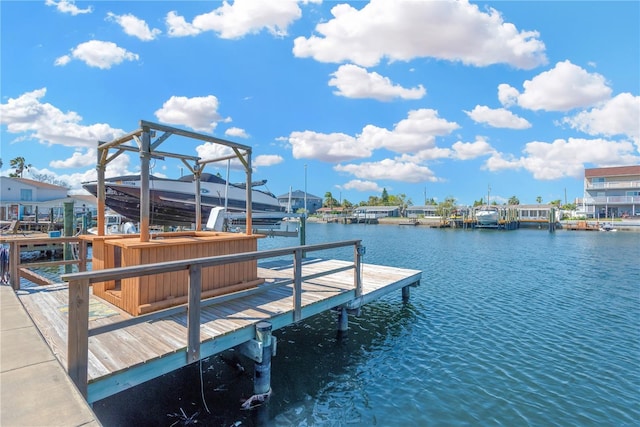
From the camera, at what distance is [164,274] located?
520 centimetres

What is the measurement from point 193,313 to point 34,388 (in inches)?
63.4

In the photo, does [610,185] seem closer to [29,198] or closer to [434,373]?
[434,373]

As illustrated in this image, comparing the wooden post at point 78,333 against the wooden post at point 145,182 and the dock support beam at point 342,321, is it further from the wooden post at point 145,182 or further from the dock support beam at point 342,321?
the dock support beam at point 342,321

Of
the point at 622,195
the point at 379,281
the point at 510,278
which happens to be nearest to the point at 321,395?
the point at 379,281

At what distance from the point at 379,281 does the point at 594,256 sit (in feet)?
70.7

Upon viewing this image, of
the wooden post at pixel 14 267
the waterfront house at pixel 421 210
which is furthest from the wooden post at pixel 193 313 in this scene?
the waterfront house at pixel 421 210

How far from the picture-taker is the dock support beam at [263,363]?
495cm

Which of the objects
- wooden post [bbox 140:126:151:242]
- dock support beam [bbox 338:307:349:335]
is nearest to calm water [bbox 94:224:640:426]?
dock support beam [bbox 338:307:349:335]

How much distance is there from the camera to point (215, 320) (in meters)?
5.08

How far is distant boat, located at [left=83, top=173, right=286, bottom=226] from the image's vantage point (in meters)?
18.1

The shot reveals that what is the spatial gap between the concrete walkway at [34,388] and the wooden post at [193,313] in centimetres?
130

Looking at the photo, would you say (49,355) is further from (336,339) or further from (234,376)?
(336,339)

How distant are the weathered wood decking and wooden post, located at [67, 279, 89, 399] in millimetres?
113

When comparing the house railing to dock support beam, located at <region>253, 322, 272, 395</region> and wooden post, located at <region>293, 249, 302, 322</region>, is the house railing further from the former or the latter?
wooden post, located at <region>293, 249, 302, 322</region>
